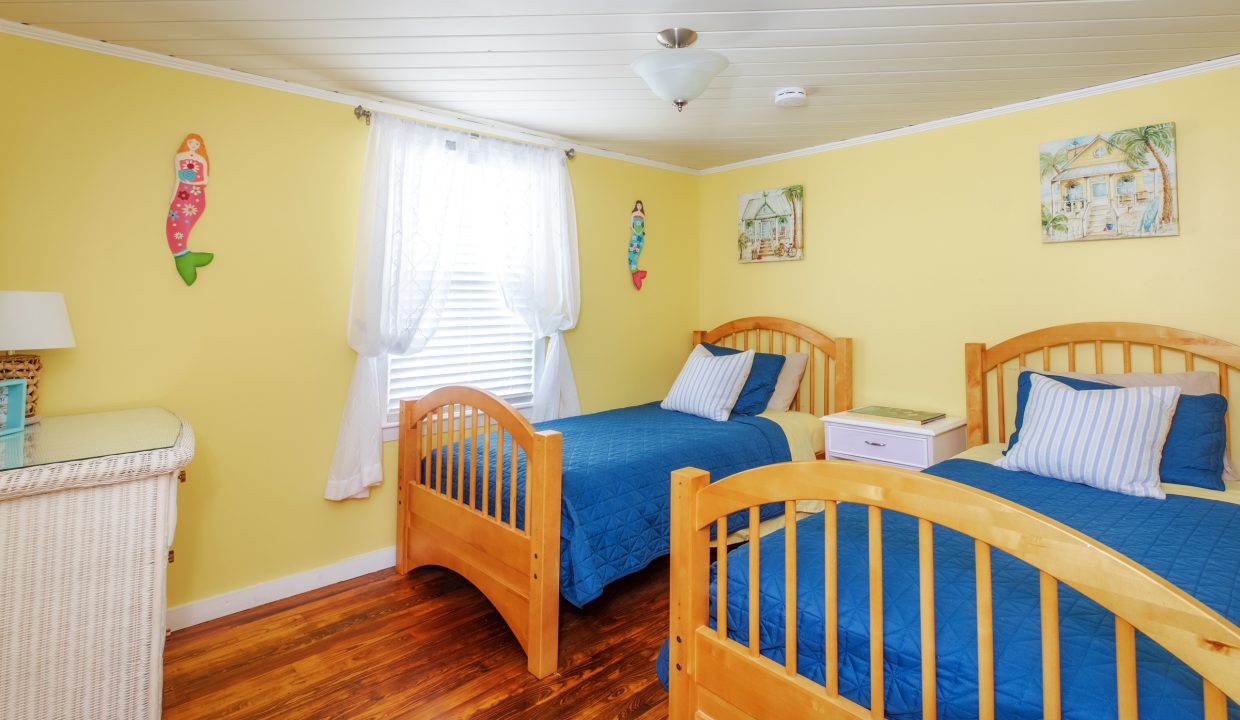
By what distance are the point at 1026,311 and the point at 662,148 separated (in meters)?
2.08

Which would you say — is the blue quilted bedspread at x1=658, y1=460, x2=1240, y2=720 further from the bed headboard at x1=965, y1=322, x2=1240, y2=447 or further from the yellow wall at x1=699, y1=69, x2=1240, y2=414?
the yellow wall at x1=699, y1=69, x2=1240, y2=414

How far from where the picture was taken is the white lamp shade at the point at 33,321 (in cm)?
177

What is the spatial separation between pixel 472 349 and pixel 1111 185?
298 centimetres

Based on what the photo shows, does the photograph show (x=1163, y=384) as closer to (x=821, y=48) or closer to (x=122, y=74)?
(x=821, y=48)

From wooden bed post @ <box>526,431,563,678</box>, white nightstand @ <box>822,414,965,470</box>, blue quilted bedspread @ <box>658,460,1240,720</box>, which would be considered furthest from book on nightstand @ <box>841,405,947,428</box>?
wooden bed post @ <box>526,431,563,678</box>

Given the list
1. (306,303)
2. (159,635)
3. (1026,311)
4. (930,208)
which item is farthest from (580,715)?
(930,208)

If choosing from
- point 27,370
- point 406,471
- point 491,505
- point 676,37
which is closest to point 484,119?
point 676,37

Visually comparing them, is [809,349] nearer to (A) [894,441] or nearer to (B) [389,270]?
(A) [894,441]

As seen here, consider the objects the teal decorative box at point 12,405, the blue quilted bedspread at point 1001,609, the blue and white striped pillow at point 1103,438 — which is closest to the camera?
the blue quilted bedspread at point 1001,609

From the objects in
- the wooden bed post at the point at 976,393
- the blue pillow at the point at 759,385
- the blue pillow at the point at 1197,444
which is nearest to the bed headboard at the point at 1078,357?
the wooden bed post at the point at 976,393

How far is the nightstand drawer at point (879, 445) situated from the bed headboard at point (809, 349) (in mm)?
421

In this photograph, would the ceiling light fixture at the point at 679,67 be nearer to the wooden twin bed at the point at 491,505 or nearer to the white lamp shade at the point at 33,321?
the wooden twin bed at the point at 491,505

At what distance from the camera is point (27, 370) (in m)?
1.90

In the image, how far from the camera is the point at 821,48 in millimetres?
2168
